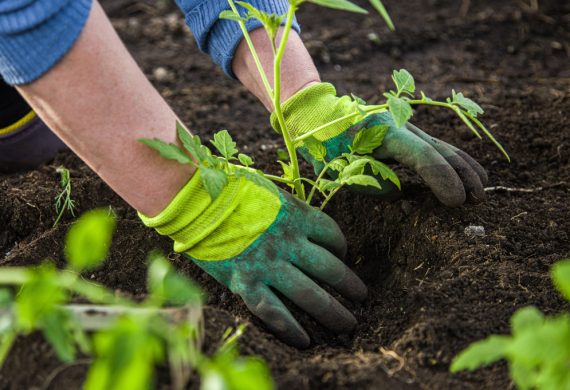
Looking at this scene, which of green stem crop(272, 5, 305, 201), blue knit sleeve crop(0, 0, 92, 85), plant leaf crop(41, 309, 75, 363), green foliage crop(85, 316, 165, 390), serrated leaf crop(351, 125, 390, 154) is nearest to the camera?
green foliage crop(85, 316, 165, 390)

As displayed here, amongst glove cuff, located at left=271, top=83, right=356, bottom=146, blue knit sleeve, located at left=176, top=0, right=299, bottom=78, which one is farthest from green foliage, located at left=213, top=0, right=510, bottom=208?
blue knit sleeve, located at left=176, top=0, right=299, bottom=78

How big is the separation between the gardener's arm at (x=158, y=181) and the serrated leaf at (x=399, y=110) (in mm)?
360

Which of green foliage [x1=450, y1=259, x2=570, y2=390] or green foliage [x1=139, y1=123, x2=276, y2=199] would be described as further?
green foliage [x1=139, y1=123, x2=276, y2=199]

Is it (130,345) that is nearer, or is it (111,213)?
(130,345)

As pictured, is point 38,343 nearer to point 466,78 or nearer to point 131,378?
point 131,378

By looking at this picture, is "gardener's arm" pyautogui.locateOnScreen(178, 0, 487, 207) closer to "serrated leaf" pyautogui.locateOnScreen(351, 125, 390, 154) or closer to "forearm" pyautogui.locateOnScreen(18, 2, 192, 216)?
"serrated leaf" pyautogui.locateOnScreen(351, 125, 390, 154)

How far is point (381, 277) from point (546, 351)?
2.99 feet

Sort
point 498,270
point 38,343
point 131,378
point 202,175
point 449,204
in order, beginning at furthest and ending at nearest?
point 449,204 → point 498,270 → point 202,175 → point 38,343 → point 131,378

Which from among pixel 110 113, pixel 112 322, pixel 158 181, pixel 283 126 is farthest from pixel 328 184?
pixel 112 322

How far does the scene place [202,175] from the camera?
60.8 inches

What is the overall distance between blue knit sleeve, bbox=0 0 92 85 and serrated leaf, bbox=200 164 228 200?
0.36m

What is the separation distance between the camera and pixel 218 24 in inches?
80.1

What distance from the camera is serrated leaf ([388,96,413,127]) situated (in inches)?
58.6

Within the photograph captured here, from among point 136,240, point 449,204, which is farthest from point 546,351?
point 136,240
